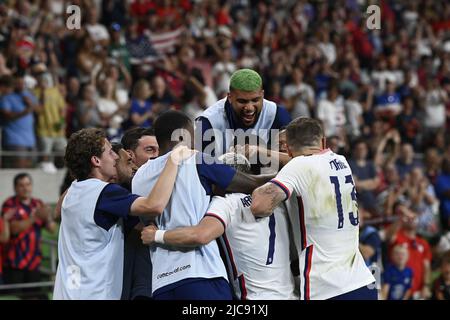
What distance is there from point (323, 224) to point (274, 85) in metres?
8.74

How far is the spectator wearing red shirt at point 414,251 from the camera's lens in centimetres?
1109

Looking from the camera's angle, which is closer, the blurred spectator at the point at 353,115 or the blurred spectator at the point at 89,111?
the blurred spectator at the point at 89,111

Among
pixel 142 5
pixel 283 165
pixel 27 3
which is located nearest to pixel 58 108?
pixel 27 3

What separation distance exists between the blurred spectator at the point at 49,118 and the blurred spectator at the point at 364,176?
4181 millimetres

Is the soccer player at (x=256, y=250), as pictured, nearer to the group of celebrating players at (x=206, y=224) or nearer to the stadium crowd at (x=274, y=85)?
the group of celebrating players at (x=206, y=224)

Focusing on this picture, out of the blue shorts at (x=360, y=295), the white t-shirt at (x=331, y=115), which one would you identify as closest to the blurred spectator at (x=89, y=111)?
the white t-shirt at (x=331, y=115)

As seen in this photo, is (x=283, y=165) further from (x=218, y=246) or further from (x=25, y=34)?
(x=25, y=34)

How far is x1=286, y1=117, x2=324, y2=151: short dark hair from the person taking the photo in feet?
18.8

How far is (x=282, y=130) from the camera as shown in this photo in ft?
21.4

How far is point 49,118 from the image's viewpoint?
11.7m

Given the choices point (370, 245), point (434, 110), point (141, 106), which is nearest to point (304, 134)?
point (370, 245)

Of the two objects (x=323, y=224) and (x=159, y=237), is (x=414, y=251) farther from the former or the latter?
(x=159, y=237)

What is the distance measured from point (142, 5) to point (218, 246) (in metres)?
10.3

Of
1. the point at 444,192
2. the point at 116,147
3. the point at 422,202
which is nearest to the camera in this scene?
the point at 116,147
